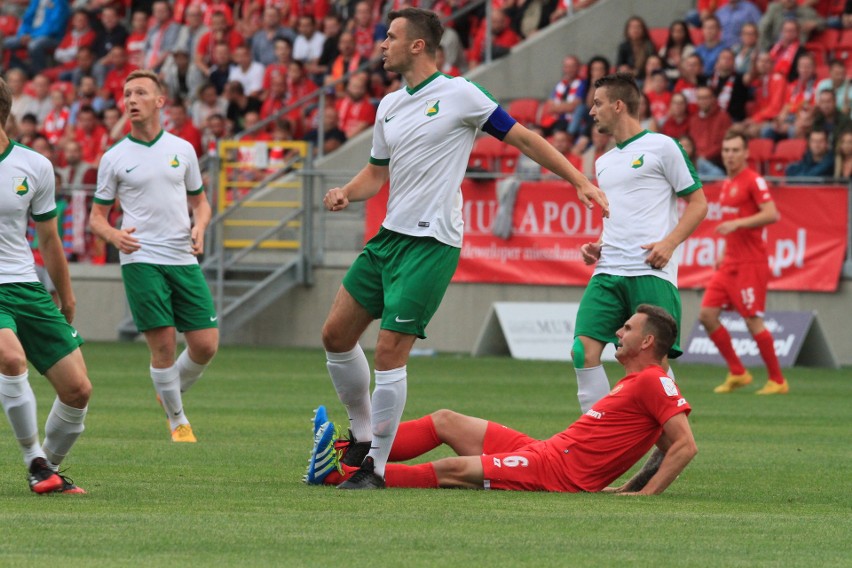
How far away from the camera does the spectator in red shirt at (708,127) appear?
832 inches

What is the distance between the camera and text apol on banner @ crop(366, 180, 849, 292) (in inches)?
778

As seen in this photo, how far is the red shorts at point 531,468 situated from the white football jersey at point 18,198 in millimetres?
2462

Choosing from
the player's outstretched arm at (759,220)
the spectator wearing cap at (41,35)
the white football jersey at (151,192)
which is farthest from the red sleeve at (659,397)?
the spectator wearing cap at (41,35)

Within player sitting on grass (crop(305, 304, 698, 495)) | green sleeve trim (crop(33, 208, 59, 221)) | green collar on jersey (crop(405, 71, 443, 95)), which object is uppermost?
green collar on jersey (crop(405, 71, 443, 95))

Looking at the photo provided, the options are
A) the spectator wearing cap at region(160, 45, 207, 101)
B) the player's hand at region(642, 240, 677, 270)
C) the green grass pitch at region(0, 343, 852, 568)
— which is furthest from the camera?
the spectator wearing cap at region(160, 45, 207, 101)

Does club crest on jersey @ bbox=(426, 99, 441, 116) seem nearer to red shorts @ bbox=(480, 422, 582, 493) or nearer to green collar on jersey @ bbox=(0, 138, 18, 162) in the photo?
red shorts @ bbox=(480, 422, 582, 493)

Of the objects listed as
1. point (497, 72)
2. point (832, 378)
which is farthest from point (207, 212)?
point (497, 72)

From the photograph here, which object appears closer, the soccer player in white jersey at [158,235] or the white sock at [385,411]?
the white sock at [385,411]

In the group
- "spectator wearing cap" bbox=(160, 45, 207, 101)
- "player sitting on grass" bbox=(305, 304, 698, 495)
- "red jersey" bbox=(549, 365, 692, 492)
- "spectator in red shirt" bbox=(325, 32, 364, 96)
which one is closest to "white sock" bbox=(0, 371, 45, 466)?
"player sitting on grass" bbox=(305, 304, 698, 495)

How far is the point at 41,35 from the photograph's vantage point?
31.6 m

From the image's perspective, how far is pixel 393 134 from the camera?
846cm

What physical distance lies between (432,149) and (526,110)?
1629 centimetres

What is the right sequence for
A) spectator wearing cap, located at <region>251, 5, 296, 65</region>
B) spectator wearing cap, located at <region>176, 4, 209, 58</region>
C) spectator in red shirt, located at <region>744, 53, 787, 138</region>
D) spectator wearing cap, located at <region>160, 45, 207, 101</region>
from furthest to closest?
1. spectator wearing cap, located at <region>176, 4, 209, 58</region>
2. spectator wearing cap, located at <region>160, 45, 207, 101</region>
3. spectator wearing cap, located at <region>251, 5, 296, 65</region>
4. spectator in red shirt, located at <region>744, 53, 787, 138</region>

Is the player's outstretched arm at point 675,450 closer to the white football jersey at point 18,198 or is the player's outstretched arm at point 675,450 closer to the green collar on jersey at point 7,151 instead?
the white football jersey at point 18,198
